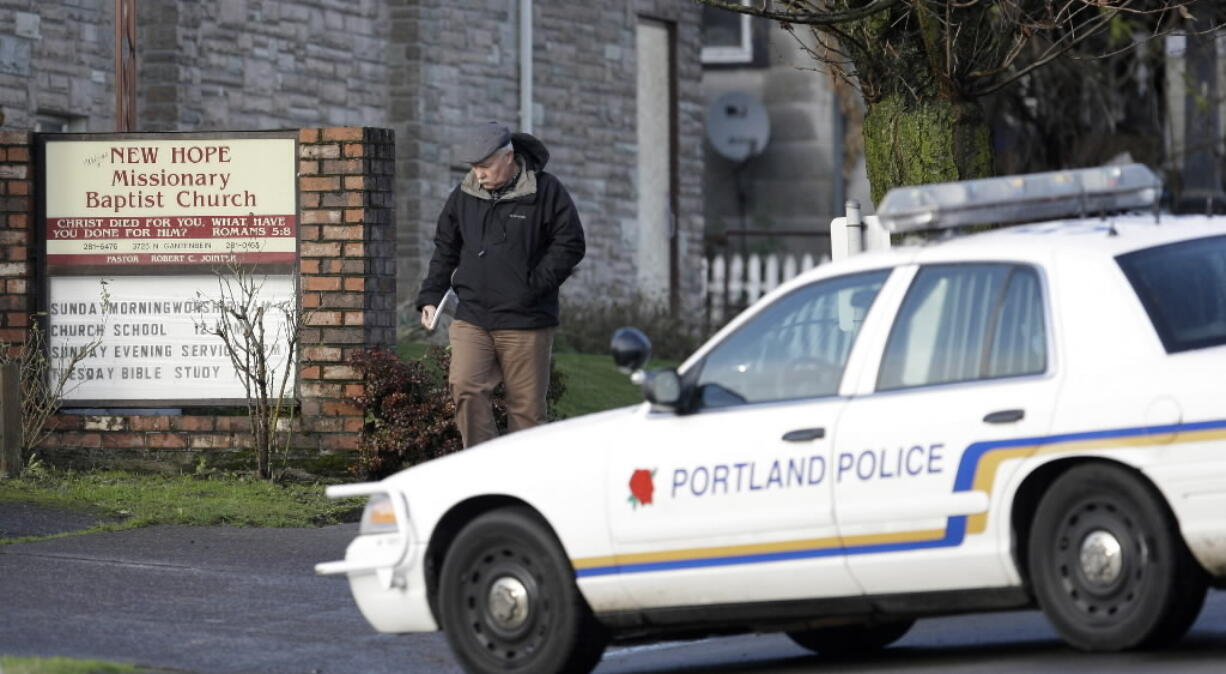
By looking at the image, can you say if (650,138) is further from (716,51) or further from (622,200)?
(716,51)

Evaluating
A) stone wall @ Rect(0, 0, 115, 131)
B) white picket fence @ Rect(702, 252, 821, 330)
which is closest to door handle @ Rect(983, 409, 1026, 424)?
stone wall @ Rect(0, 0, 115, 131)

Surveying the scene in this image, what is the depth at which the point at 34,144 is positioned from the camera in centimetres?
1415

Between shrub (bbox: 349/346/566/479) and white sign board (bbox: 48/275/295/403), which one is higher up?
white sign board (bbox: 48/275/295/403)

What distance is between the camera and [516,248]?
11352 millimetres

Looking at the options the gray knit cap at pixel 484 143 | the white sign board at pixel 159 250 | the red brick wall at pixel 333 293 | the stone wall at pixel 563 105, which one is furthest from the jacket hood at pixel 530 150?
the stone wall at pixel 563 105

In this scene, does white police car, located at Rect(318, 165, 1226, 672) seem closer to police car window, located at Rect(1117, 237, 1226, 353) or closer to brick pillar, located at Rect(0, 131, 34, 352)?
police car window, located at Rect(1117, 237, 1226, 353)

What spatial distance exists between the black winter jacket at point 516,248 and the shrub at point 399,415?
2.01 meters

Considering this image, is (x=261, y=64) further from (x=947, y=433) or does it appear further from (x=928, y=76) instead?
(x=947, y=433)

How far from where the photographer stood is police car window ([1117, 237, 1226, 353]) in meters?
7.50

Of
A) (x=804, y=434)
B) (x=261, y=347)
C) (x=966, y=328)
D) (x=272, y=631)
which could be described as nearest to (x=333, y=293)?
(x=261, y=347)

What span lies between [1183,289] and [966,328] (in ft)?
2.22

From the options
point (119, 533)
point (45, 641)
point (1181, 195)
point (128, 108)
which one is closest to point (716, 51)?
point (1181, 195)

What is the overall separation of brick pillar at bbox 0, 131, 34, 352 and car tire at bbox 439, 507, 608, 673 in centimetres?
654

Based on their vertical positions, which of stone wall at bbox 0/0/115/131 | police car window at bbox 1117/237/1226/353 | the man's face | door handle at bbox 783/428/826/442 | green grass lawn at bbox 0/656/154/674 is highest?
stone wall at bbox 0/0/115/131
